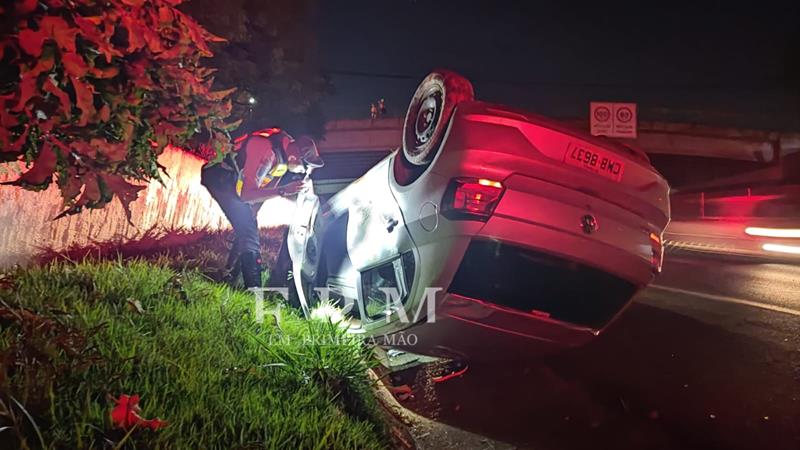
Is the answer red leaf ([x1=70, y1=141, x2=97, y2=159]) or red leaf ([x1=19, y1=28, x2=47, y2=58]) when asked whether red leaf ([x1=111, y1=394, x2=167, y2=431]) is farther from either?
red leaf ([x1=19, y1=28, x2=47, y2=58])

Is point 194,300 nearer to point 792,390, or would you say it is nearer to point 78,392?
point 78,392

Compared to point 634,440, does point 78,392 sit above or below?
above

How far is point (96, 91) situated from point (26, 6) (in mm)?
440

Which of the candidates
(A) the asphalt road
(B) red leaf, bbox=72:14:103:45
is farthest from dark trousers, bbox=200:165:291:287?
(B) red leaf, bbox=72:14:103:45

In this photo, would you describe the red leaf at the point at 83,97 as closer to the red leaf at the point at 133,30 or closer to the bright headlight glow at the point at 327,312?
the red leaf at the point at 133,30

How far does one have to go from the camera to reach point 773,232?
9945mm

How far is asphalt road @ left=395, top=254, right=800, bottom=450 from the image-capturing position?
11.4 feet

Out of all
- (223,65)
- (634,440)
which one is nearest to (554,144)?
(634,440)

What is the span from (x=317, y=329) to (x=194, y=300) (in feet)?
3.30

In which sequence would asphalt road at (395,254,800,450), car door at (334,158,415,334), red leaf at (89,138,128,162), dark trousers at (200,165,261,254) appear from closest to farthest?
1. red leaf at (89,138,128,162)
2. asphalt road at (395,254,800,450)
3. car door at (334,158,415,334)
4. dark trousers at (200,165,261,254)

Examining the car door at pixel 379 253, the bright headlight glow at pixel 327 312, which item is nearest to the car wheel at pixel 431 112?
the car door at pixel 379 253

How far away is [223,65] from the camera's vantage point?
1008cm

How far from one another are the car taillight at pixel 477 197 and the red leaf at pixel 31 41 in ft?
6.75

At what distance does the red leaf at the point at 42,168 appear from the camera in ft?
6.76
